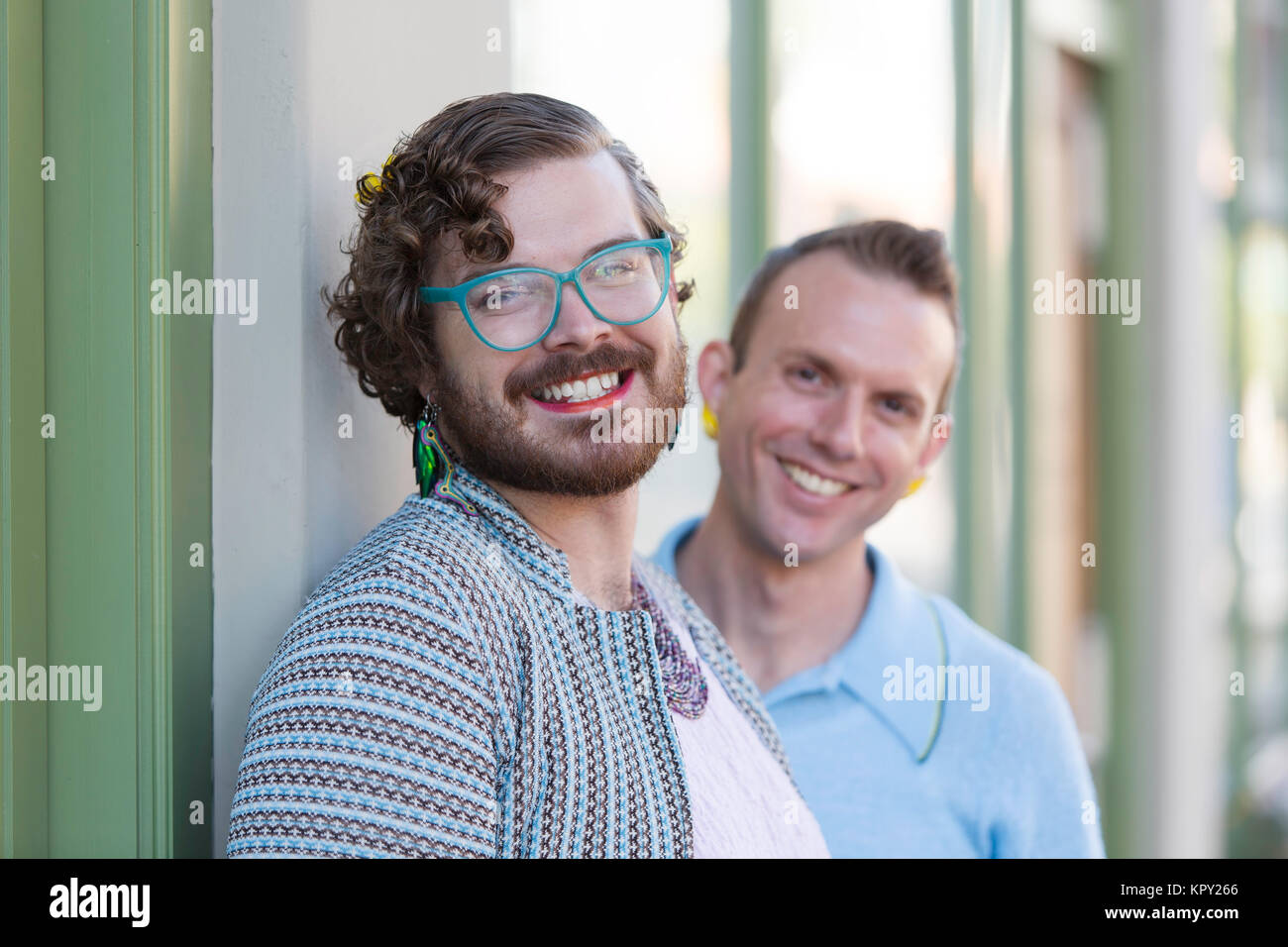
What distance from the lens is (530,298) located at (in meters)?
1.48

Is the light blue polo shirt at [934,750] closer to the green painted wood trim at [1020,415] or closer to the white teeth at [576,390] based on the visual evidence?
the white teeth at [576,390]

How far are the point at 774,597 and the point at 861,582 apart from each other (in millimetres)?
184

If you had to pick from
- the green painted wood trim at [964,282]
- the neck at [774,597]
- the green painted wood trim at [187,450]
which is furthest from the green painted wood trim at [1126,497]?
the green painted wood trim at [187,450]

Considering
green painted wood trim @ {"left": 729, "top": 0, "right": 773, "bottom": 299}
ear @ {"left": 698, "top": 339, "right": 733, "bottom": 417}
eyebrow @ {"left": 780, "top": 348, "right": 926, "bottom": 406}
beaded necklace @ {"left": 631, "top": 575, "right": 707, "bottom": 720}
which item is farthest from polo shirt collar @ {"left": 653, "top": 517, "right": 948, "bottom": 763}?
green painted wood trim @ {"left": 729, "top": 0, "right": 773, "bottom": 299}

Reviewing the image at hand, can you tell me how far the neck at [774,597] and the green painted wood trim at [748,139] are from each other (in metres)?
1.37

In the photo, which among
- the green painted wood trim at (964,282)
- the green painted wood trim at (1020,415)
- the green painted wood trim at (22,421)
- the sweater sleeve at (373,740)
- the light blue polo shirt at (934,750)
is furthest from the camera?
the green painted wood trim at (1020,415)

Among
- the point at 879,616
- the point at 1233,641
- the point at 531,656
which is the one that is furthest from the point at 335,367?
the point at 1233,641

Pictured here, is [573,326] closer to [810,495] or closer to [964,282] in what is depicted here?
[810,495]

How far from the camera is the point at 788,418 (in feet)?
7.68

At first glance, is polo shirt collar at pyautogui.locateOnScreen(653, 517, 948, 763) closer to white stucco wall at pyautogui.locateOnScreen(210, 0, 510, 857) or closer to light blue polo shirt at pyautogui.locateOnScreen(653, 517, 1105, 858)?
light blue polo shirt at pyautogui.locateOnScreen(653, 517, 1105, 858)

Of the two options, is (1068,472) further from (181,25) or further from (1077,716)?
(181,25)

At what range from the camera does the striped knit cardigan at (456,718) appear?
1.16 m

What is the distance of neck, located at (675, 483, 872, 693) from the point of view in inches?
91.4
